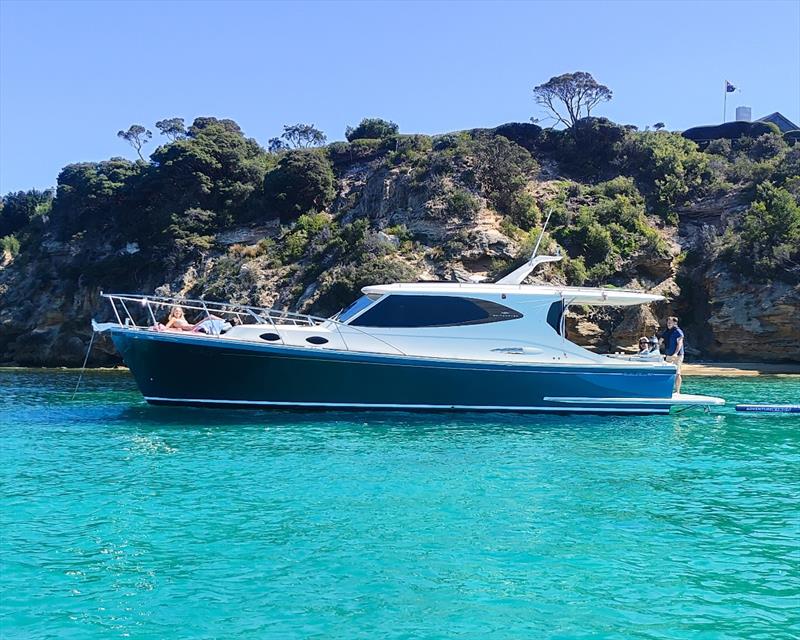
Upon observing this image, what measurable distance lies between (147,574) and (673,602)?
4766 mm

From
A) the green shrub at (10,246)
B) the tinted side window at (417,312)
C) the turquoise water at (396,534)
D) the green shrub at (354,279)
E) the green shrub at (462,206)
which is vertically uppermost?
the green shrub at (462,206)

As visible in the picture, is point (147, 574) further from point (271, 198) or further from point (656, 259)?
point (271, 198)

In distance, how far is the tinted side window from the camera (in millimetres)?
16641

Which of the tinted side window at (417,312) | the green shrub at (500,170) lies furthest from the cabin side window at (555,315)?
the green shrub at (500,170)

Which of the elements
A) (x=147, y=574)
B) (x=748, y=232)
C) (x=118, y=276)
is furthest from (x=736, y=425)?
(x=118, y=276)

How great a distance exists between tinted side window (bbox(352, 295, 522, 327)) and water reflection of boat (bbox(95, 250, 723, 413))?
0.07 feet

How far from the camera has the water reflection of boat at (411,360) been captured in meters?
16.0

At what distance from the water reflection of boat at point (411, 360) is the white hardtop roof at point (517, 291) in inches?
1.4

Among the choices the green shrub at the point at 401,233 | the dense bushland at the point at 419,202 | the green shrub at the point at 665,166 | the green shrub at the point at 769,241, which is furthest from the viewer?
the green shrub at the point at 665,166

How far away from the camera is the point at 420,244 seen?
116 ft

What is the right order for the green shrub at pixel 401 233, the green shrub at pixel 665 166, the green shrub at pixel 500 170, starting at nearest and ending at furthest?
1. the green shrub at pixel 401 233
2. the green shrub at pixel 500 170
3. the green shrub at pixel 665 166

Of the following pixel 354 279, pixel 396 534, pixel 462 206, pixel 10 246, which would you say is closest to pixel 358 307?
pixel 396 534

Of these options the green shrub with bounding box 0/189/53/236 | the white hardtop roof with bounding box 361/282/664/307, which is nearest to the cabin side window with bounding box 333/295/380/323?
the white hardtop roof with bounding box 361/282/664/307

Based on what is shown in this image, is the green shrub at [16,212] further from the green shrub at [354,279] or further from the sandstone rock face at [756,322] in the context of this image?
the sandstone rock face at [756,322]
